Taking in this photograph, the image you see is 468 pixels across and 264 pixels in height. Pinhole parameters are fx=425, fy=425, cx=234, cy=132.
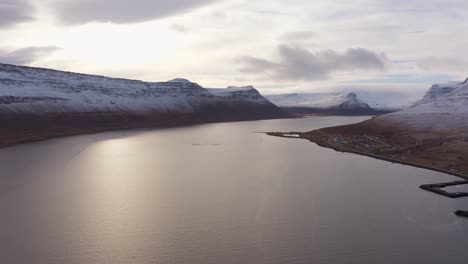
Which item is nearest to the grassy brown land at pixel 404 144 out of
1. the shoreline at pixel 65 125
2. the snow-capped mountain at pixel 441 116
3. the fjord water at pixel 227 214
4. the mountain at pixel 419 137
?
the mountain at pixel 419 137

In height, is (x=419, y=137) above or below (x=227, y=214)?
above

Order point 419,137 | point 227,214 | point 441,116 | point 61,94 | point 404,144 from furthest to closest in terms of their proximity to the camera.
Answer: point 61,94 < point 441,116 < point 419,137 < point 404,144 < point 227,214

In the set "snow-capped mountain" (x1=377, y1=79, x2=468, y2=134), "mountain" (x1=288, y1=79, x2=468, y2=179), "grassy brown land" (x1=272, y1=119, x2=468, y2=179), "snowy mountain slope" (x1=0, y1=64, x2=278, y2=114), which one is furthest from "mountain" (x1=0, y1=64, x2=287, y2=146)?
"snow-capped mountain" (x1=377, y1=79, x2=468, y2=134)

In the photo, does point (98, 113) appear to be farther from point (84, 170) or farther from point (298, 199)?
point (298, 199)

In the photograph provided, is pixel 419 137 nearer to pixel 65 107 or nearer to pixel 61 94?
pixel 65 107

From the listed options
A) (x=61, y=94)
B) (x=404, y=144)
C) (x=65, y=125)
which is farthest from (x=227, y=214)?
(x=61, y=94)

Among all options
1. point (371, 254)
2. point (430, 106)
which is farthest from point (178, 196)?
point (430, 106)

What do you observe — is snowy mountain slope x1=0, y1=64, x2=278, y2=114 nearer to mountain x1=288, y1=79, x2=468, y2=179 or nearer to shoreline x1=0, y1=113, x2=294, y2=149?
shoreline x1=0, y1=113, x2=294, y2=149
